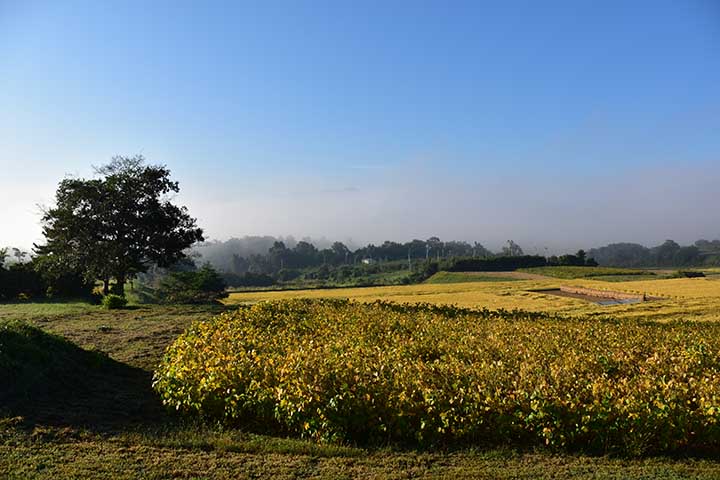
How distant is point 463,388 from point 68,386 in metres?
5.88

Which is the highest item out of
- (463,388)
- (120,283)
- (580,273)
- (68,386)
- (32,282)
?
(32,282)

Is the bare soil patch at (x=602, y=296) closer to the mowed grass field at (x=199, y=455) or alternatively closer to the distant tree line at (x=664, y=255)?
the mowed grass field at (x=199, y=455)

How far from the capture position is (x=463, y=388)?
20.3ft

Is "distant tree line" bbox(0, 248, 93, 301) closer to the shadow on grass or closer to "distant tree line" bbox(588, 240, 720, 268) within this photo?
the shadow on grass

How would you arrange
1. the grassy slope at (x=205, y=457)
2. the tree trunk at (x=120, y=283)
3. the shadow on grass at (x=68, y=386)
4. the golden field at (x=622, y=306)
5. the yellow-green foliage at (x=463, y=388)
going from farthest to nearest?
the tree trunk at (x=120, y=283), the golden field at (x=622, y=306), the shadow on grass at (x=68, y=386), the yellow-green foliage at (x=463, y=388), the grassy slope at (x=205, y=457)

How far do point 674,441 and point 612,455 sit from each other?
0.68 meters

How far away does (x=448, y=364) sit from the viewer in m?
7.38

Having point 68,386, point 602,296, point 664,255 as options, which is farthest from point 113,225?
point 664,255

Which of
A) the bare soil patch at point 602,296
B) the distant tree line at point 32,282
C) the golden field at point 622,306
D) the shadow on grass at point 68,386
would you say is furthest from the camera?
the bare soil patch at point 602,296

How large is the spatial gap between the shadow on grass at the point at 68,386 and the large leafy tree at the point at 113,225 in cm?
1757

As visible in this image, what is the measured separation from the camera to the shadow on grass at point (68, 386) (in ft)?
21.6

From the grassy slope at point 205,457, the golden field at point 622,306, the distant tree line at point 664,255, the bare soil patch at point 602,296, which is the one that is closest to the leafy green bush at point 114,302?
the golden field at point 622,306

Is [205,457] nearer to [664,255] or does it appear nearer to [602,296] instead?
[602,296]

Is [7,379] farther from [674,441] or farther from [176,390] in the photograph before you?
[674,441]
